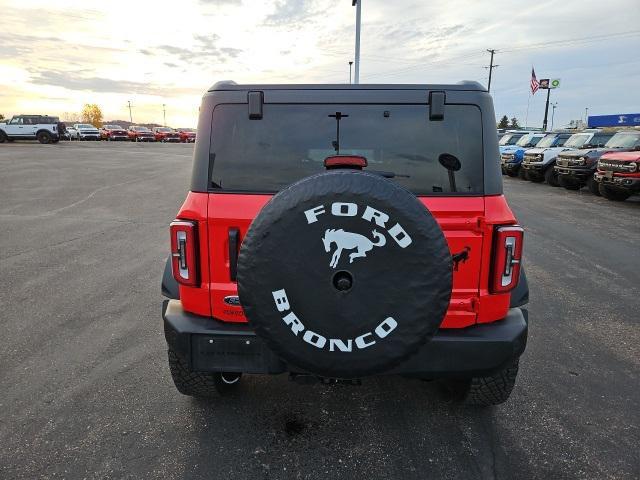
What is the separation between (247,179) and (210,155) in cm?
25

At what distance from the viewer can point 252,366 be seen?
2455mm

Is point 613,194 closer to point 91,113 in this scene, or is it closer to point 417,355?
point 417,355

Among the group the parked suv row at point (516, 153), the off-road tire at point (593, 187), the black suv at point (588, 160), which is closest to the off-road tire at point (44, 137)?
the parked suv row at point (516, 153)

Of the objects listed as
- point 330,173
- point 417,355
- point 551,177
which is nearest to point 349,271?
point 330,173

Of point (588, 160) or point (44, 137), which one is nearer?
point (588, 160)

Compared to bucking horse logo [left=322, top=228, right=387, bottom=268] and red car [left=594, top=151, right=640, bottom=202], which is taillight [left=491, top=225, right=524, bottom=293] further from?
red car [left=594, top=151, right=640, bottom=202]

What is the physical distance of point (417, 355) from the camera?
237 centimetres

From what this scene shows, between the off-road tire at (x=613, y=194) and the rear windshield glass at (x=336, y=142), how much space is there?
13456mm

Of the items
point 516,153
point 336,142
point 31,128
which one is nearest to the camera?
point 336,142

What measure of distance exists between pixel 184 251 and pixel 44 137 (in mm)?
38231

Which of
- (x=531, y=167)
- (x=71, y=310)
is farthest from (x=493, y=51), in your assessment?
(x=71, y=310)

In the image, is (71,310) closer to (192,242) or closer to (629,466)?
(192,242)

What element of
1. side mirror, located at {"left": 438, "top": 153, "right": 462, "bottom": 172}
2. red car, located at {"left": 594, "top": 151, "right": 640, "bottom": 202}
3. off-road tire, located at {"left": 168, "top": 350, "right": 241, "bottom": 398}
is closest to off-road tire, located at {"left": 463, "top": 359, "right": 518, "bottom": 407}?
side mirror, located at {"left": 438, "top": 153, "right": 462, "bottom": 172}

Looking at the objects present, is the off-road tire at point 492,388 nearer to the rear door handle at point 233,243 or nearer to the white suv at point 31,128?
the rear door handle at point 233,243
